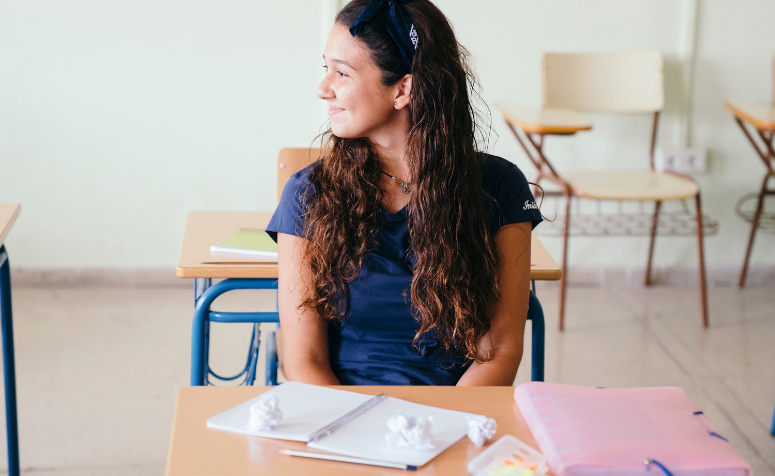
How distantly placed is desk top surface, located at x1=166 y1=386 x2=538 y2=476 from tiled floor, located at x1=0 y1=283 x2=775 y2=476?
111 cm

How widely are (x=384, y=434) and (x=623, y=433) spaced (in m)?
0.25

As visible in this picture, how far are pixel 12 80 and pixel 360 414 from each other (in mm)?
2659

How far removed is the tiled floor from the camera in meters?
1.99

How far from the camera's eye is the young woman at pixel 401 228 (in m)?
1.17

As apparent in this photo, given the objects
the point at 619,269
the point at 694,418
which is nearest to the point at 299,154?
the point at 694,418

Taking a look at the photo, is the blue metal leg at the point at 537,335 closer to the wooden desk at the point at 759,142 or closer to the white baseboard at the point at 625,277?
the wooden desk at the point at 759,142

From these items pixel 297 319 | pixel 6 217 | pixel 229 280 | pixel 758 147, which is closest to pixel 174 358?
pixel 6 217

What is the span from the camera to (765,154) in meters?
3.24

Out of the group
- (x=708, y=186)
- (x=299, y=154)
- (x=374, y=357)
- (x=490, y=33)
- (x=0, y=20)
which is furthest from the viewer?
(x=708, y=186)

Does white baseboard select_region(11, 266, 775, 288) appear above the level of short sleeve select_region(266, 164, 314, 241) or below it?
below

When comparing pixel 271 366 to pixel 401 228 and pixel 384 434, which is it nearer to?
pixel 401 228

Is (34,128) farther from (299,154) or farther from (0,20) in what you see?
(299,154)

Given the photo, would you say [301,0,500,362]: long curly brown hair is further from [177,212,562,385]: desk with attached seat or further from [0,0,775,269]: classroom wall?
[0,0,775,269]: classroom wall

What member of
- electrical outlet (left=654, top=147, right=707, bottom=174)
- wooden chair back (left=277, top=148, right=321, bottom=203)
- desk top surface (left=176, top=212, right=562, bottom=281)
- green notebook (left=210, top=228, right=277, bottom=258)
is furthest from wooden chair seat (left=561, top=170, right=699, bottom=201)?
green notebook (left=210, top=228, right=277, bottom=258)
